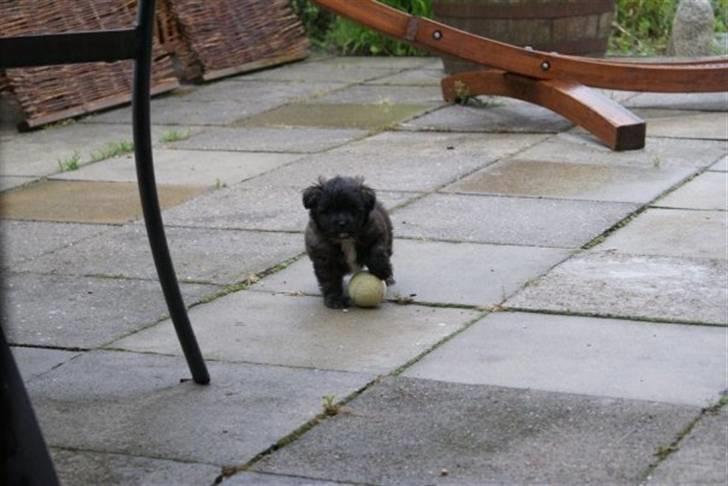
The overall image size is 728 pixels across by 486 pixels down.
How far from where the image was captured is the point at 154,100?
1061 centimetres

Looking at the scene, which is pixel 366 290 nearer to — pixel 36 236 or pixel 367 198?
pixel 367 198

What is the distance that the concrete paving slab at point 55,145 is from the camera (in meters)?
8.31

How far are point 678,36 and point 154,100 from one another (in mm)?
4083

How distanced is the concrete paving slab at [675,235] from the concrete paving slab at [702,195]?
13 centimetres

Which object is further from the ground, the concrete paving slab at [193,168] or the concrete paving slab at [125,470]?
the concrete paving slab at [125,470]

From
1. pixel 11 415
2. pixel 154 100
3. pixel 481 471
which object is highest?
pixel 11 415

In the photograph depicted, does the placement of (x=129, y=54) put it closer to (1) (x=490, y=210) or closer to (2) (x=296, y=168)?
(1) (x=490, y=210)

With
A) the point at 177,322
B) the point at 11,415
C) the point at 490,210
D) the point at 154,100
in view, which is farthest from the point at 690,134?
the point at 11,415

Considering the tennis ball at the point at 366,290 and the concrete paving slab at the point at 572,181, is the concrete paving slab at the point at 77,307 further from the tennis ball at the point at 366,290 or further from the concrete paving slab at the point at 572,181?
the concrete paving slab at the point at 572,181

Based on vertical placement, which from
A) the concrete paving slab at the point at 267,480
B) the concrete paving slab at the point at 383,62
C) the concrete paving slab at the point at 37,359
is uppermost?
the concrete paving slab at the point at 267,480

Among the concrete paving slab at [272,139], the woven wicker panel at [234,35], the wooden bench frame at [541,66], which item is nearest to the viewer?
the concrete paving slab at [272,139]

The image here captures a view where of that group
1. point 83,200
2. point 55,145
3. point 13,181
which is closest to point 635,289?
point 83,200

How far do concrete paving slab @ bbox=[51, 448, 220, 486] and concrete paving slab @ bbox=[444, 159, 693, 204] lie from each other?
11.9 feet

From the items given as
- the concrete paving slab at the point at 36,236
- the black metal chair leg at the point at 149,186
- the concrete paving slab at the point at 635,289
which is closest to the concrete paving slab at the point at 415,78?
the concrete paving slab at the point at 36,236
